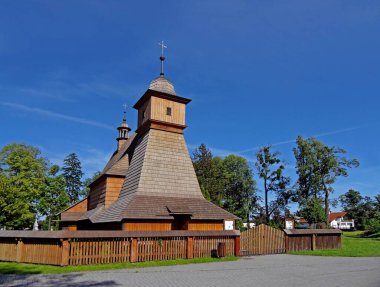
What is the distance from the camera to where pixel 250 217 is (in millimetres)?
55812

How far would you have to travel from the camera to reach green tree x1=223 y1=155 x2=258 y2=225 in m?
54.0

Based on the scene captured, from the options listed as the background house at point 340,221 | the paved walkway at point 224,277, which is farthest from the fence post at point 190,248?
the background house at point 340,221

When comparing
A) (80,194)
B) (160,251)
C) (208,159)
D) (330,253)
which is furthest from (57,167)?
(330,253)

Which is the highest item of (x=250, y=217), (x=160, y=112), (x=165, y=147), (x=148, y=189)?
(x=160, y=112)

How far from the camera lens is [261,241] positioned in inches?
750

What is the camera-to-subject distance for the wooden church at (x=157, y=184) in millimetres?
19062

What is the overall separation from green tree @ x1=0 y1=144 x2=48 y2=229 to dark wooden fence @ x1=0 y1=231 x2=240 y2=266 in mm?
23161

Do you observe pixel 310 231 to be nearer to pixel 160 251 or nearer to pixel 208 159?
pixel 160 251

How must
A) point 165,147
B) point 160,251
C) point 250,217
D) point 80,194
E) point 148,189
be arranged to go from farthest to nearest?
point 80,194 < point 250,217 < point 165,147 < point 148,189 < point 160,251

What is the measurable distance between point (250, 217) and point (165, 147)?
3709cm

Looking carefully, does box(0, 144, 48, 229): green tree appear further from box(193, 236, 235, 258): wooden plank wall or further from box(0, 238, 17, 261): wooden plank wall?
box(193, 236, 235, 258): wooden plank wall

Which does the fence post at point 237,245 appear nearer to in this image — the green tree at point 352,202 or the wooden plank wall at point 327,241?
the wooden plank wall at point 327,241

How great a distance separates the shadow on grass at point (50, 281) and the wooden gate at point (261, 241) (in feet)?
33.0

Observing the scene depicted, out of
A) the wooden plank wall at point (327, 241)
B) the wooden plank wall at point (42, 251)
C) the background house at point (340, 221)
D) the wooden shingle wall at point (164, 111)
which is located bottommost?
the background house at point (340, 221)
